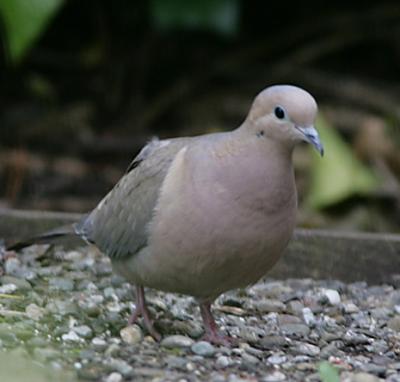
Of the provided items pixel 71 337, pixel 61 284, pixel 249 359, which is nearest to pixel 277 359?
pixel 249 359

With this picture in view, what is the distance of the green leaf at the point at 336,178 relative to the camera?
6.65 meters

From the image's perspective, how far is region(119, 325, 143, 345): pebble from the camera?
3.82 meters

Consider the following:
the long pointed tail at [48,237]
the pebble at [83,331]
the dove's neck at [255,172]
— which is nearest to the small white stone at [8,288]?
the long pointed tail at [48,237]

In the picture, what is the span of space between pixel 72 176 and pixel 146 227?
3.51 meters

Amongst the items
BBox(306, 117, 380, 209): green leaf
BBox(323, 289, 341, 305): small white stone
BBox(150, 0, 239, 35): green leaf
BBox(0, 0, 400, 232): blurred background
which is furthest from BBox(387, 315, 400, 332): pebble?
BBox(150, 0, 239, 35): green leaf

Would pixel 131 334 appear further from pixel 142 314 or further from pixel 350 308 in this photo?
pixel 350 308

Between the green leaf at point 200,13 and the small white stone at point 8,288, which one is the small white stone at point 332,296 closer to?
the small white stone at point 8,288

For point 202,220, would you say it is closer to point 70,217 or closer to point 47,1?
point 70,217

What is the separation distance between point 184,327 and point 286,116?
93 cm

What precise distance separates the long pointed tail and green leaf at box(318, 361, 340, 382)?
4.39 ft

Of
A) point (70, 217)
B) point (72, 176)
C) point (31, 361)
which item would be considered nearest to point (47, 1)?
point (72, 176)

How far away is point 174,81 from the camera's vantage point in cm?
788

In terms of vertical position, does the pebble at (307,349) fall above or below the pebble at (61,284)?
above

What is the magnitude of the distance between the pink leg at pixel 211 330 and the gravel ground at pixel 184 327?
4 centimetres
